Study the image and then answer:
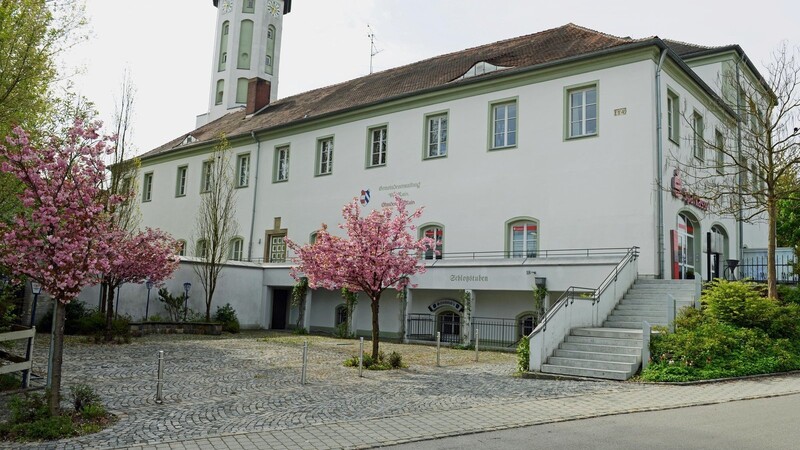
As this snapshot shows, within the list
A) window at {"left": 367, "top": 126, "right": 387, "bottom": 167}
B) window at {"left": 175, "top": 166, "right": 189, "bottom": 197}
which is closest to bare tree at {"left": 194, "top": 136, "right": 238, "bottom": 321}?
window at {"left": 175, "top": 166, "right": 189, "bottom": 197}

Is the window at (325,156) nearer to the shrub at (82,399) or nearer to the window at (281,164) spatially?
the window at (281,164)

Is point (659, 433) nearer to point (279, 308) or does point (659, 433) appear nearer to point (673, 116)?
point (673, 116)

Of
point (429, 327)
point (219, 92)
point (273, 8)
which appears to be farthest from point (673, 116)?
point (219, 92)

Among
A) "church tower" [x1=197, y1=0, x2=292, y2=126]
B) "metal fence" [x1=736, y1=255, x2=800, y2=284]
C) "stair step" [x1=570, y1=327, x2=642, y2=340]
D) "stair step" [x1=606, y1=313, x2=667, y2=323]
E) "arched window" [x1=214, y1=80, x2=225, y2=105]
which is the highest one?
"church tower" [x1=197, y1=0, x2=292, y2=126]

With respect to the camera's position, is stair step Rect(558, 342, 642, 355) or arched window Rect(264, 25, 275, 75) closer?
stair step Rect(558, 342, 642, 355)

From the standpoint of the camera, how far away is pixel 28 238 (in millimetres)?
7832

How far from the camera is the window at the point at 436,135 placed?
78.9 feet

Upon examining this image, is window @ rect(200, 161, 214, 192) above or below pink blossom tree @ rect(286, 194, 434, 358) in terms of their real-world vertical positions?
above

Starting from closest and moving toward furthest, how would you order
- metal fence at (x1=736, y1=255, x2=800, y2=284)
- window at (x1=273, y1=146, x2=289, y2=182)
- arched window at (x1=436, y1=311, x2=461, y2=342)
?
arched window at (x1=436, y1=311, x2=461, y2=342) → metal fence at (x1=736, y1=255, x2=800, y2=284) → window at (x1=273, y1=146, x2=289, y2=182)

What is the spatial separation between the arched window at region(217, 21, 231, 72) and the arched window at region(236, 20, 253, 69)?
1005mm

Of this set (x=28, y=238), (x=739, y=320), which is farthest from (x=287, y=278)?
(x=28, y=238)

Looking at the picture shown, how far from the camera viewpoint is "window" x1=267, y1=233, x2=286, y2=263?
29.3 meters

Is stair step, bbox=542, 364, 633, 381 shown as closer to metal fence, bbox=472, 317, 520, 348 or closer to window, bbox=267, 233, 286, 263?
metal fence, bbox=472, 317, 520, 348

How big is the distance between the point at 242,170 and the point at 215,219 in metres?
5.83
